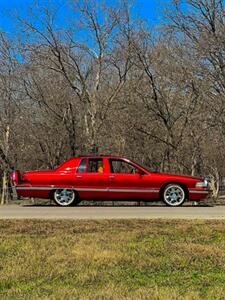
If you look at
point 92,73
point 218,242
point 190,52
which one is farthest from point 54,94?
point 218,242

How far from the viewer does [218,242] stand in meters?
8.19

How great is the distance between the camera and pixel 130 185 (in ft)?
49.6

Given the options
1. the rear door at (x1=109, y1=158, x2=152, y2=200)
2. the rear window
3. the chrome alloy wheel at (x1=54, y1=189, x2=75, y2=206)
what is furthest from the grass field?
the rear window

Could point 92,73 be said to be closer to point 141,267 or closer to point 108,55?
point 108,55

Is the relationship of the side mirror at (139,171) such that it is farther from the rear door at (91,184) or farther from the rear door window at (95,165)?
the rear door window at (95,165)

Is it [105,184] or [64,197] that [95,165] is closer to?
[105,184]

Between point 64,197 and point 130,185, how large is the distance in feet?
6.84

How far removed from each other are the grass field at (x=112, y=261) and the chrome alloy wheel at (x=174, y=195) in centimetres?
501

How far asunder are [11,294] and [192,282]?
2.04 m

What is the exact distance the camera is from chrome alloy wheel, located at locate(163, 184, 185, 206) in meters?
15.2

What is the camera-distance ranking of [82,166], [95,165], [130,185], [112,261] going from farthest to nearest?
[95,165]
[82,166]
[130,185]
[112,261]

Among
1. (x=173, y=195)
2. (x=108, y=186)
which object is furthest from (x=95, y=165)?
(x=173, y=195)

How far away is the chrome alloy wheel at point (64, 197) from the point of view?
15180 mm

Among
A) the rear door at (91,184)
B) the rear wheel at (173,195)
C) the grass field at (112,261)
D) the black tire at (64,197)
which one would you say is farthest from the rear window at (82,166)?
the grass field at (112,261)
